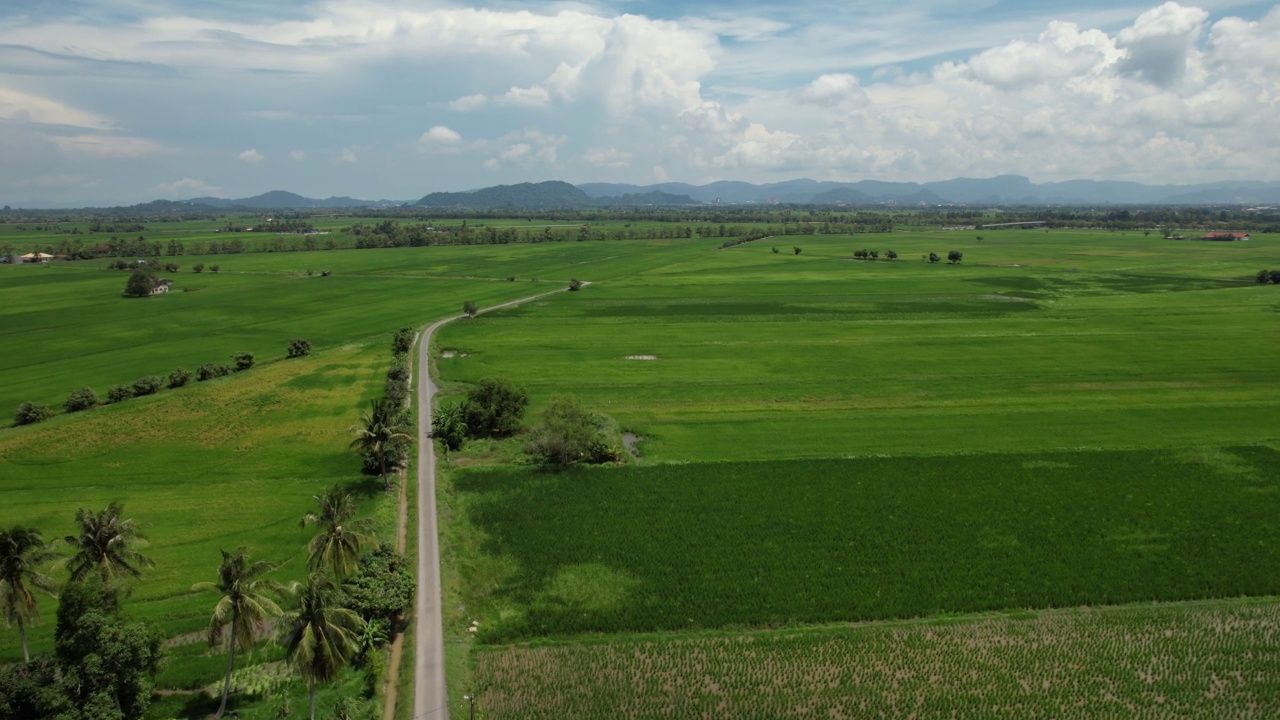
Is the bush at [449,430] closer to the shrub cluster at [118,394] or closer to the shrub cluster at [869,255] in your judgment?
the shrub cluster at [118,394]

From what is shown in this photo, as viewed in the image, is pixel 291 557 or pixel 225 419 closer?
pixel 291 557

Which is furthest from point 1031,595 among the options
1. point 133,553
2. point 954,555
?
point 133,553

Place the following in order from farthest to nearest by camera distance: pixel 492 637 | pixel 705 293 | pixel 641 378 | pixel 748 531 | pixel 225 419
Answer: pixel 705 293, pixel 641 378, pixel 225 419, pixel 748 531, pixel 492 637

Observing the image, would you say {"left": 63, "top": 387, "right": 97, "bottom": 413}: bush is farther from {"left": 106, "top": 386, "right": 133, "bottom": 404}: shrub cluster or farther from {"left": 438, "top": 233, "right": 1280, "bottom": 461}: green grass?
{"left": 438, "top": 233, "right": 1280, "bottom": 461}: green grass

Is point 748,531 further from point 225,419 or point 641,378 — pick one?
point 225,419

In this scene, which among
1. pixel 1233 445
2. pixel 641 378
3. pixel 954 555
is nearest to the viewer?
pixel 954 555

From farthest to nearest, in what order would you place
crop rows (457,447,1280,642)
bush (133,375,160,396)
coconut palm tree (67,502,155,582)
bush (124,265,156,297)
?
1. bush (124,265,156,297)
2. bush (133,375,160,396)
3. crop rows (457,447,1280,642)
4. coconut palm tree (67,502,155,582)

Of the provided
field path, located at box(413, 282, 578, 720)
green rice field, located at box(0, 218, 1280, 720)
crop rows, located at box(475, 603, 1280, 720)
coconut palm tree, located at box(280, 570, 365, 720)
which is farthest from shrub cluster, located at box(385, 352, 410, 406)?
crop rows, located at box(475, 603, 1280, 720)
